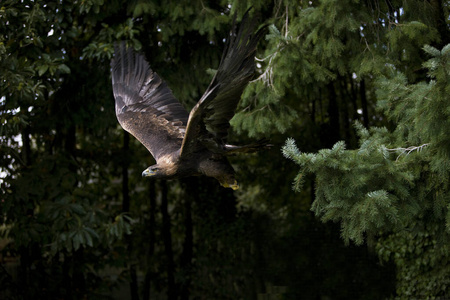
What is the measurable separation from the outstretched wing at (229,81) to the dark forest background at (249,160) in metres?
0.49

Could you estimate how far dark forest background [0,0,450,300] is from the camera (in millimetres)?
3689

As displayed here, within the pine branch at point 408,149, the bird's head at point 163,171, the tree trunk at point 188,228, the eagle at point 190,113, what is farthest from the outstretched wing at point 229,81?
the tree trunk at point 188,228

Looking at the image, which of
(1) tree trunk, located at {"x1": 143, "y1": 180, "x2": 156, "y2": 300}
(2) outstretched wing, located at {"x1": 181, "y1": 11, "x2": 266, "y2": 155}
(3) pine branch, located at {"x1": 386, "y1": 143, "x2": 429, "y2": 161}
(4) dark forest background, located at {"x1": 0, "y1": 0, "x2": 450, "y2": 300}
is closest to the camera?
(2) outstretched wing, located at {"x1": 181, "y1": 11, "x2": 266, "y2": 155}

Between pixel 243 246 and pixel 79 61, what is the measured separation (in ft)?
12.1

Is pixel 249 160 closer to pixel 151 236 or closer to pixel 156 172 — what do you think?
pixel 151 236

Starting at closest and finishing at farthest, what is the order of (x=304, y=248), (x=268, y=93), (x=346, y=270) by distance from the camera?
(x=268, y=93) < (x=346, y=270) < (x=304, y=248)

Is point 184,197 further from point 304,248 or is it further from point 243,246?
point 304,248

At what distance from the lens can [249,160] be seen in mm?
9180

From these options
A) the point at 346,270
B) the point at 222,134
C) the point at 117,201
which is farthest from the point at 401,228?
the point at 117,201

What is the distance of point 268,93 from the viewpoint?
16.9 ft

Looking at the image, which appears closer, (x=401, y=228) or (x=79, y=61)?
(x=401, y=228)

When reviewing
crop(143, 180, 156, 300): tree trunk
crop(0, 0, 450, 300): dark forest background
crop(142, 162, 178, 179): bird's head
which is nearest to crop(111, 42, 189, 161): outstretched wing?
crop(142, 162, 178, 179): bird's head

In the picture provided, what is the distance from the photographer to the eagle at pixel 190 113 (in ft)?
11.0

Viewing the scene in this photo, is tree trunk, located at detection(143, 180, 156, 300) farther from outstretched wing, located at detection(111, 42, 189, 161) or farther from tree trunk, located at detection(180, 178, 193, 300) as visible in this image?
outstretched wing, located at detection(111, 42, 189, 161)
